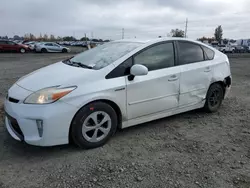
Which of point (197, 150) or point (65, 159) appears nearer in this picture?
point (65, 159)

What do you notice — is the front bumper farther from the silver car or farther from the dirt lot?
the silver car

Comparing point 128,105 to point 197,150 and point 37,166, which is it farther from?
point 37,166

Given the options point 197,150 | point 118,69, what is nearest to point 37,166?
point 118,69

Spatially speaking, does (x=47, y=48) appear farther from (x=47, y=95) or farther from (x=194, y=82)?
(x=47, y=95)

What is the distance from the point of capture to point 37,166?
288 centimetres

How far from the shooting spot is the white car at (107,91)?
2.96 meters

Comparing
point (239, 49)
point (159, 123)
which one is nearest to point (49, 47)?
point (159, 123)

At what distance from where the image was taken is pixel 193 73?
4234 mm

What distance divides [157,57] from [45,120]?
201 cm

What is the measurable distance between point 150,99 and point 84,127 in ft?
3.73

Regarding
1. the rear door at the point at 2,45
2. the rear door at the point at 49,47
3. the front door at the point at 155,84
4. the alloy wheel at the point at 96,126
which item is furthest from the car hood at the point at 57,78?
the rear door at the point at 49,47

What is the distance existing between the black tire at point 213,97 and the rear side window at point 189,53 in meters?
0.66

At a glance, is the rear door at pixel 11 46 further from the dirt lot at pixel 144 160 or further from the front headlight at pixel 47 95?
the front headlight at pixel 47 95

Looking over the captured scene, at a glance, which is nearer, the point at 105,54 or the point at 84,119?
the point at 84,119
